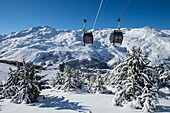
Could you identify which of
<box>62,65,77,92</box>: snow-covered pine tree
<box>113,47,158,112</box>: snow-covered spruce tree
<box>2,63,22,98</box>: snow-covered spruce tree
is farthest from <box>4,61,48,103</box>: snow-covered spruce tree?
<box>62,65,77,92</box>: snow-covered pine tree

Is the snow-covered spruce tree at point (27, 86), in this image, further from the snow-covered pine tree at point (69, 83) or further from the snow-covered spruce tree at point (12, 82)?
the snow-covered pine tree at point (69, 83)

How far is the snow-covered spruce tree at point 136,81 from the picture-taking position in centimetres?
1931

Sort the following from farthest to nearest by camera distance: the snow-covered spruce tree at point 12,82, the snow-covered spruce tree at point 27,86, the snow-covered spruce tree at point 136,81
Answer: the snow-covered spruce tree at point 12,82 < the snow-covered spruce tree at point 27,86 < the snow-covered spruce tree at point 136,81

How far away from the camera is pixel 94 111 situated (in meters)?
18.4

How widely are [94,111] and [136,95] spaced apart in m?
4.64

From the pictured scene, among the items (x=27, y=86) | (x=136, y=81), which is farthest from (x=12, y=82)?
(x=136, y=81)

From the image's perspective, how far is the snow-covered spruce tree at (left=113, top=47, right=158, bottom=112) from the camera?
63.4 ft

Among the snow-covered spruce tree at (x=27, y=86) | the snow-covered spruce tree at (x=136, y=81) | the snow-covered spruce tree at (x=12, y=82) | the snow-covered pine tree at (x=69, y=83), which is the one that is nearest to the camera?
the snow-covered spruce tree at (x=136, y=81)

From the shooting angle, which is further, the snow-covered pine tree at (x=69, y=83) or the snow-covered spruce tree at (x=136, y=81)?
the snow-covered pine tree at (x=69, y=83)

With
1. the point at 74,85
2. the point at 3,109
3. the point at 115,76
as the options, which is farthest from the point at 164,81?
the point at 3,109

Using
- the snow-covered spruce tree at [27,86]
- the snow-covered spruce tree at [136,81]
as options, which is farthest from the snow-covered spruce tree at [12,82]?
the snow-covered spruce tree at [136,81]

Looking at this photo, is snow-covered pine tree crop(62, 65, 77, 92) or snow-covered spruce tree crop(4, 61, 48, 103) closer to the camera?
snow-covered spruce tree crop(4, 61, 48, 103)

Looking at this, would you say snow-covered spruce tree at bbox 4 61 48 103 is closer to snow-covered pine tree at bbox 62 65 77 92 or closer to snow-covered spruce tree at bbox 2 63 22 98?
snow-covered spruce tree at bbox 2 63 22 98

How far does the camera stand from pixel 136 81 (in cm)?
2023
